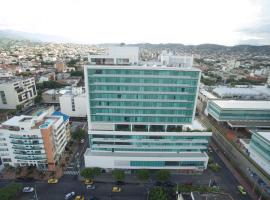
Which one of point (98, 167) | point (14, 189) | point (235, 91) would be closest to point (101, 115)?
point (98, 167)

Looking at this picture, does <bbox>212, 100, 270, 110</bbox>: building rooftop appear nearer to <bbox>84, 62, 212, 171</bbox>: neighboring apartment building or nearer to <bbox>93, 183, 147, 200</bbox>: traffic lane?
<bbox>84, 62, 212, 171</bbox>: neighboring apartment building

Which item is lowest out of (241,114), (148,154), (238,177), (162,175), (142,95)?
(238,177)

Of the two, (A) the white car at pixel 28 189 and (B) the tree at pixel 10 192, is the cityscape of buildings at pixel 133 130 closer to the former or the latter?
(A) the white car at pixel 28 189

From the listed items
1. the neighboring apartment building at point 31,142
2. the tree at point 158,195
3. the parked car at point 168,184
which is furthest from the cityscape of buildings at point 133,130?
the tree at point 158,195

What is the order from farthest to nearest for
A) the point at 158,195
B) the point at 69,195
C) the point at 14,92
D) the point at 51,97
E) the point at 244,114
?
the point at 51,97
the point at 14,92
the point at 244,114
the point at 69,195
the point at 158,195

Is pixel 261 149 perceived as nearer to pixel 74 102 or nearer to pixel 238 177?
pixel 238 177

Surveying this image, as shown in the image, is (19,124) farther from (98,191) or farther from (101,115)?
(98,191)

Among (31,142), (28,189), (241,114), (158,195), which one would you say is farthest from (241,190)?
(31,142)
